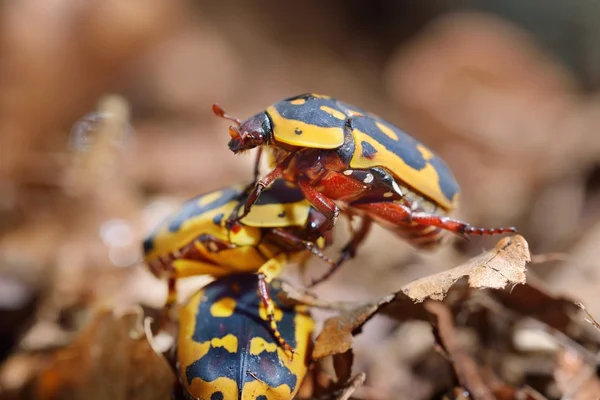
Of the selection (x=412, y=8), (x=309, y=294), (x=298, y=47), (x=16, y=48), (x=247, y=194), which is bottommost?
(x=298, y=47)

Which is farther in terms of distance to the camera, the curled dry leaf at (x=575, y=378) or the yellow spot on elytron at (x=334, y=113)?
the curled dry leaf at (x=575, y=378)

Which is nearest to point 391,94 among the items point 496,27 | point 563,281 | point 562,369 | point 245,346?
point 496,27

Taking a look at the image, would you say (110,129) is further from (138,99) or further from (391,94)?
(391,94)

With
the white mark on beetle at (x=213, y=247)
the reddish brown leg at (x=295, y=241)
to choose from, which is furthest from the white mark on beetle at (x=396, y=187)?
the white mark on beetle at (x=213, y=247)

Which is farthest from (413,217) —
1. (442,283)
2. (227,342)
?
(227,342)

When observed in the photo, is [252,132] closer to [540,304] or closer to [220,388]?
[220,388]

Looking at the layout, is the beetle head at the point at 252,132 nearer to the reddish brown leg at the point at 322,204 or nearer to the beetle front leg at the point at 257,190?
the beetle front leg at the point at 257,190

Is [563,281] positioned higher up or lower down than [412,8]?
higher up
